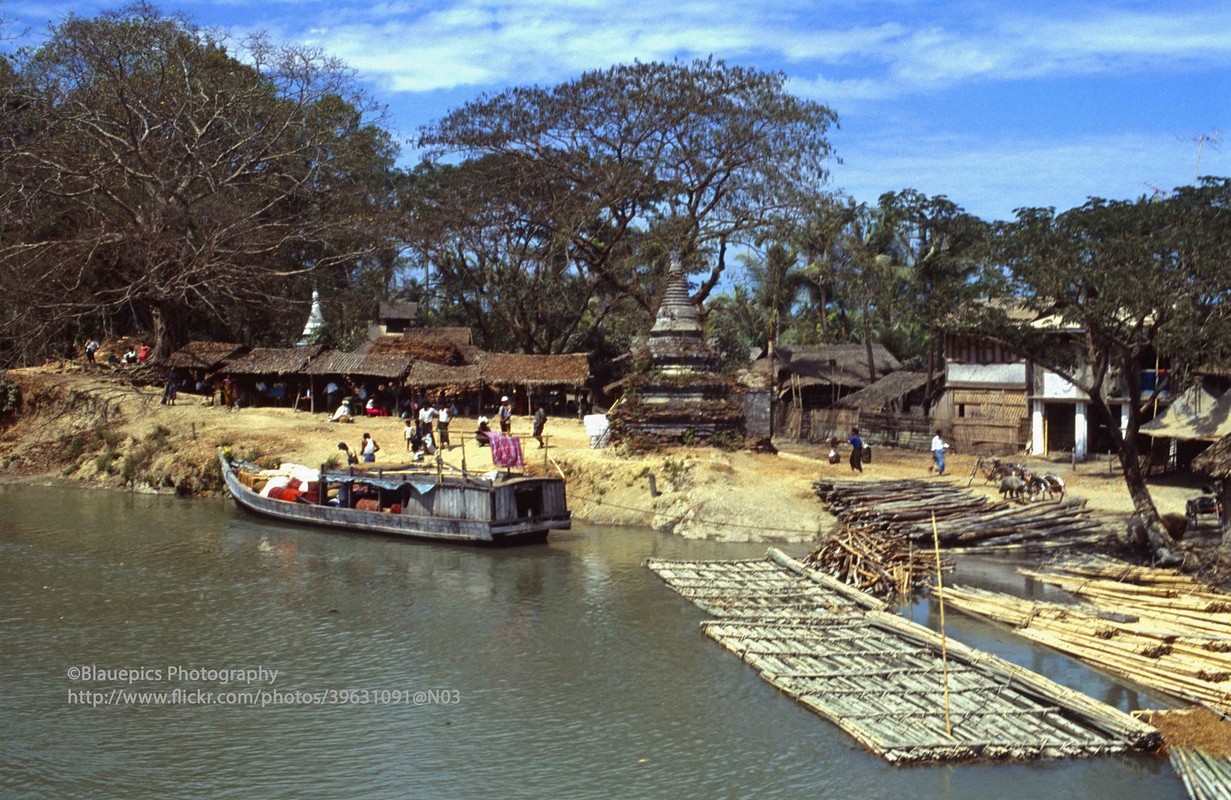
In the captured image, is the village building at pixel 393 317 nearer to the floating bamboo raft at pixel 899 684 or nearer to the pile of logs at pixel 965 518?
the pile of logs at pixel 965 518

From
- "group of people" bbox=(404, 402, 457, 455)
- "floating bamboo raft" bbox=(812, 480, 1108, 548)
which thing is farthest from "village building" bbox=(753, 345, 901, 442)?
"floating bamboo raft" bbox=(812, 480, 1108, 548)

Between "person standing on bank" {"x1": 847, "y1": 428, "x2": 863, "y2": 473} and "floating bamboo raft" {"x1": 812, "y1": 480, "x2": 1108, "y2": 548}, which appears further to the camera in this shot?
"person standing on bank" {"x1": 847, "y1": 428, "x2": 863, "y2": 473}

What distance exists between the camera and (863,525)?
25.7 m

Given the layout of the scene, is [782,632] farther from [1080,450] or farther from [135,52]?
[135,52]

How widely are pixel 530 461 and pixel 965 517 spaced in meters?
13.5

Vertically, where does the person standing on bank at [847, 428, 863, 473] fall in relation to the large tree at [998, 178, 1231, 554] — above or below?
below

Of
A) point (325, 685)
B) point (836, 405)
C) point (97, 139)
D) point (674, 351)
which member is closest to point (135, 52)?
point (97, 139)

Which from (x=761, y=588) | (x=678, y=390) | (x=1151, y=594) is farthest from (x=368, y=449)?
(x=1151, y=594)

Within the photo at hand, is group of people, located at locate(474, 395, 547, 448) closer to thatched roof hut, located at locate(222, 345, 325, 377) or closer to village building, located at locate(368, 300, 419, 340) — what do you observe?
thatched roof hut, located at locate(222, 345, 325, 377)

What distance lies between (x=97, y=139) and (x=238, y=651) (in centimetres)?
3436

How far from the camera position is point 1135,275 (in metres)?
22.0

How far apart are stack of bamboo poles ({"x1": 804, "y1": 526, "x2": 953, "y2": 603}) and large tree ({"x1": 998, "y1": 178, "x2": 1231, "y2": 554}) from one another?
4716mm

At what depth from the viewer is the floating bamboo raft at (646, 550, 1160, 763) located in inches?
540

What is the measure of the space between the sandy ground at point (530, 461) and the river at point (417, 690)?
3.72m
